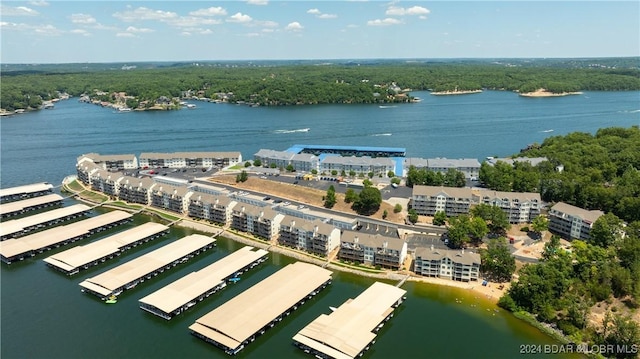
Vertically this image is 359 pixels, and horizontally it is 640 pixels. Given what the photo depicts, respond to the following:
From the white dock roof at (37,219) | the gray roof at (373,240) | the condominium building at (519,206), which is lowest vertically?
the white dock roof at (37,219)

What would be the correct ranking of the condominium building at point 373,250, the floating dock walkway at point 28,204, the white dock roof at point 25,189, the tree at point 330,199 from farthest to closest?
1. the white dock roof at point 25,189
2. the floating dock walkway at point 28,204
3. the tree at point 330,199
4. the condominium building at point 373,250

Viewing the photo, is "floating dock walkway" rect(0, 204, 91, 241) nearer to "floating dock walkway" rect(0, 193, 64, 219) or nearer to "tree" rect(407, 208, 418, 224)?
"floating dock walkway" rect(0, 193, 64, 219)

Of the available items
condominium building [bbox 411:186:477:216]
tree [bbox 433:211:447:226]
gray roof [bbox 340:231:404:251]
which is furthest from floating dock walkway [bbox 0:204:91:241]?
tree [bbox 433:211:447:226]

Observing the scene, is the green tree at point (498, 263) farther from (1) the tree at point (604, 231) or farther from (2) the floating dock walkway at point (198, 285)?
(2) the floating dock walkway at point (198, 285)

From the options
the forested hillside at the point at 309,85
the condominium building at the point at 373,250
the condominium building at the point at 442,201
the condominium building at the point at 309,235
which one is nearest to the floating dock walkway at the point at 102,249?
the condominium building at the point at 309,235

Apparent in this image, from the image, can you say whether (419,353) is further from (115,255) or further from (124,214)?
(124,214)

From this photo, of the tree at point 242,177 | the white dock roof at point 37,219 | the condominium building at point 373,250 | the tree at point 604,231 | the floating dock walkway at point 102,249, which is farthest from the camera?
the tree at point 242,177

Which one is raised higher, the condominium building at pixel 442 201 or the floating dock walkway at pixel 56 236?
the condominium building at pixel 442 201
